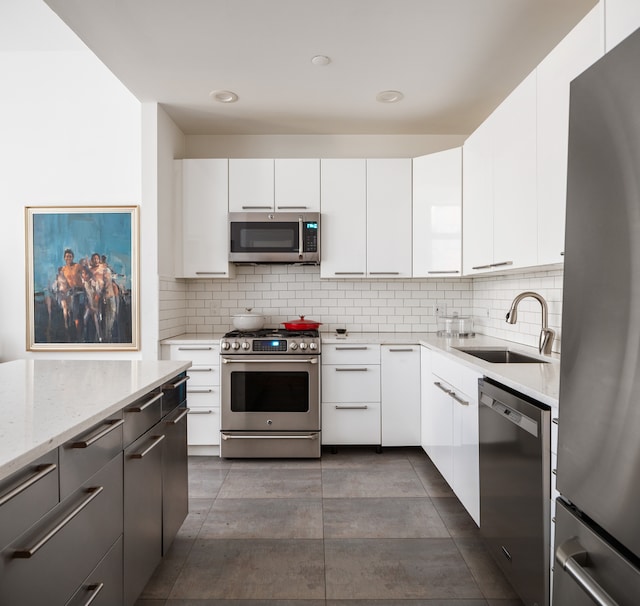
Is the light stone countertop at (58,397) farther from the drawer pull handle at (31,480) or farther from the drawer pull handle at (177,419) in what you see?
the drawer pull handle at (177,419)

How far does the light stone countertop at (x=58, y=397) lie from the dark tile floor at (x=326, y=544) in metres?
0.91

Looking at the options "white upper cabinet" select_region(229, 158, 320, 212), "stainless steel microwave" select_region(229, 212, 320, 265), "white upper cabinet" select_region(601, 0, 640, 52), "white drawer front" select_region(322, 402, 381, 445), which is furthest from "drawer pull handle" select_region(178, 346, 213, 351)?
"white upper cabinet" select_region(601, 0, 640, 52)

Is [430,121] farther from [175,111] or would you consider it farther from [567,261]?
[567,261]

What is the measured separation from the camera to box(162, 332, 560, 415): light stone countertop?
63.1 inches

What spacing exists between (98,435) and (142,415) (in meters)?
0.37

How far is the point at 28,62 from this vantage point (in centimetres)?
360

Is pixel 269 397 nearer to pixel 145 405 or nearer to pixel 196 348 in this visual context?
pixel 196 348

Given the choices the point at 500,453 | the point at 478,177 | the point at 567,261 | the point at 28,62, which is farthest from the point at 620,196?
the point at 28,62

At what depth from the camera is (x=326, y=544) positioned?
86.4 inches

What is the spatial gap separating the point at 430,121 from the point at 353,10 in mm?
1653

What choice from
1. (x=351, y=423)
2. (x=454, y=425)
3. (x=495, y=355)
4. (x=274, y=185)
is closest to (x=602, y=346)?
(x=454, y=425)

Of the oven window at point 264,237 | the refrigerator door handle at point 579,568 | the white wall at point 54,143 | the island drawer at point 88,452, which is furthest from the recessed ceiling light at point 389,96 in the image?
the refrigerator door handle at point 579,568

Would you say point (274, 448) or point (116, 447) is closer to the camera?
point (116, 447)

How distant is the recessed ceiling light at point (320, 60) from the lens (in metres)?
2.61
